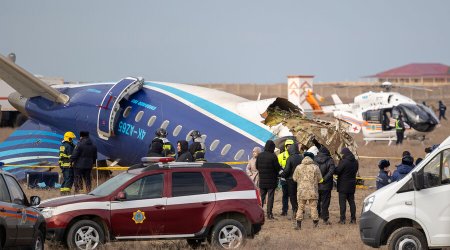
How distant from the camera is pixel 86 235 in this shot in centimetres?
1587

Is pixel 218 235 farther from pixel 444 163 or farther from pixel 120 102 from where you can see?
pixel 120 102

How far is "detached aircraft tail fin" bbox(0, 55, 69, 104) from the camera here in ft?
92.0

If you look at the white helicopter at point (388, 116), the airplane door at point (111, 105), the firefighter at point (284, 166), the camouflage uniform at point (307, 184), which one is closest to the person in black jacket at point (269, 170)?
the firefighter at point (284, 166)

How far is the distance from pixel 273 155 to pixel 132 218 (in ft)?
20.8

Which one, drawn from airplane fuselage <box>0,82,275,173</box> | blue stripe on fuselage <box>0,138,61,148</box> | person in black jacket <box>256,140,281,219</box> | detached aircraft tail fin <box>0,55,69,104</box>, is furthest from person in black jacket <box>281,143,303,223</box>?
blue stripe on fuselage <box>0,138,61,148</box>

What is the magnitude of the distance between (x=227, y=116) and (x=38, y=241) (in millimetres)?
12522

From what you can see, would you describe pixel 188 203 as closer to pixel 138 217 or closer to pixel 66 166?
pixel 138 217

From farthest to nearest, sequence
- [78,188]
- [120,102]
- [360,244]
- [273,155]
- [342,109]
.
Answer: [342,109] < [120,102] < [78,188] < [273,155] < [360,244]

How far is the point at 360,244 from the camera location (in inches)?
690

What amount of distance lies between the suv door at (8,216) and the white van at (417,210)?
569 cm

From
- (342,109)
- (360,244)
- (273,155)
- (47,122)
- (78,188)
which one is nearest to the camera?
(360,244)

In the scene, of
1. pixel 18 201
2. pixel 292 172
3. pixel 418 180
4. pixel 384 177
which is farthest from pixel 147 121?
pixel 418 180

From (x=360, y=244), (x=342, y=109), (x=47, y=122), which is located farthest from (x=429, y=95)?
(x=360, y=244)

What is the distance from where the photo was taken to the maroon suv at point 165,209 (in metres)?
15.9
